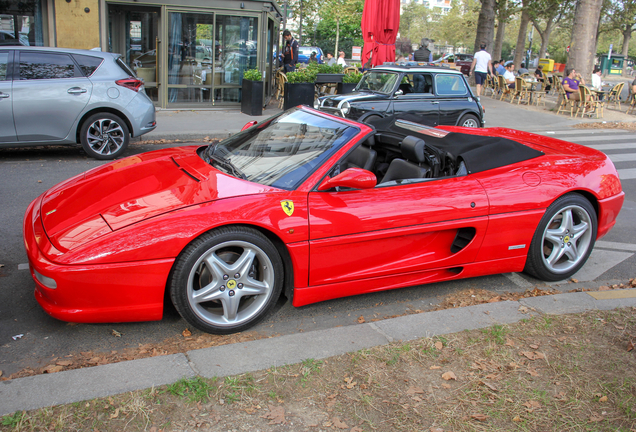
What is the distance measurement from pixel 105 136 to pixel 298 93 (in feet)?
21.9

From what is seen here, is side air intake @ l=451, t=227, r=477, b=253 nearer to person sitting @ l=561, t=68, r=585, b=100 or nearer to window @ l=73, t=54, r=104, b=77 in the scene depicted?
window @ l=73, t=54, r=104, b=77

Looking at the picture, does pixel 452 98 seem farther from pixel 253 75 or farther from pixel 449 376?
pixel 449 376

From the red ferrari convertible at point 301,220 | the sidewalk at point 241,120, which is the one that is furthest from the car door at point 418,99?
the red ferrari convertible at point 301,220

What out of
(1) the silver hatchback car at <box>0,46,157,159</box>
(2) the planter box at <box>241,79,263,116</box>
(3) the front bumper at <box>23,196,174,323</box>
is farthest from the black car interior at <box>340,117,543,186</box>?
(2) the planter box at <box>241,79,263,116</box>

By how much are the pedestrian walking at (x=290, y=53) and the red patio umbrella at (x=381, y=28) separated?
11.4ft

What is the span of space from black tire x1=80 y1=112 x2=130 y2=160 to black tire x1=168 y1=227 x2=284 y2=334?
19.2 ft

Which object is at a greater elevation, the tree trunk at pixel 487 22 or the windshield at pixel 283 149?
the tree trunk at pixel 487 22

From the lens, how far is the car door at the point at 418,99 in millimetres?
10867

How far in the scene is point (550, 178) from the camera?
421cm

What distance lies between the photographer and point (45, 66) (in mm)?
7984

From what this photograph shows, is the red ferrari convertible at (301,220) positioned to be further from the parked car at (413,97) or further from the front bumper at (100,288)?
the parked car at (413,97)

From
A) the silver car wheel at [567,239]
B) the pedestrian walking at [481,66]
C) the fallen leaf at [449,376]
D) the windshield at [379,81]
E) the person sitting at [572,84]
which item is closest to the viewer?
A: the fallen leaf at [449,376]

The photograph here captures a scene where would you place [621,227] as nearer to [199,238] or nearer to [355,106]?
[199,238]

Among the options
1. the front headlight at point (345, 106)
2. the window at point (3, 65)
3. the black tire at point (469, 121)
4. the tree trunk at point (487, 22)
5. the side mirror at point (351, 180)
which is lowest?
the side mirror at point (351, 180)
